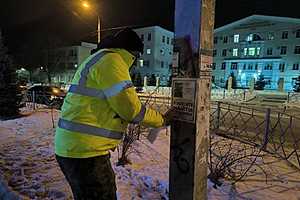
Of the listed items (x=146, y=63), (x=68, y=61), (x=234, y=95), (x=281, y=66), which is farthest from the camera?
(x=68, y=61)

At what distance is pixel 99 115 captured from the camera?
1985 millimetres

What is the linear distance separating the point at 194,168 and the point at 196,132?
29 cm

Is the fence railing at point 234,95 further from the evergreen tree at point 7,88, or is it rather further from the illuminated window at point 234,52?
the illuminated window at point 234,52

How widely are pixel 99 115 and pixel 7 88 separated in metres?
11.6

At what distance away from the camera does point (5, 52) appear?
40.1ft

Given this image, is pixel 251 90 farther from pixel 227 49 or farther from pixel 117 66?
pixel 117 66

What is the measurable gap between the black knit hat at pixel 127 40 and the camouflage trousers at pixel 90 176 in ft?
2.96

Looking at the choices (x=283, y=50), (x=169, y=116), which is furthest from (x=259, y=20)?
(x=169, y=116)

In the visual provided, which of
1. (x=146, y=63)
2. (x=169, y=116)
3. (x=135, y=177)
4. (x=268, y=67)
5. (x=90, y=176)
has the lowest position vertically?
(x=135, y=177)

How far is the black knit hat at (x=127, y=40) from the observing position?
2.08m

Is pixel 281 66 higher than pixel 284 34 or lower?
lower

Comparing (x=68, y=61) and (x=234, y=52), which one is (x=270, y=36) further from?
(x=68, y=61)

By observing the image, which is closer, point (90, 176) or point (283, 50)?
point (90, 176)

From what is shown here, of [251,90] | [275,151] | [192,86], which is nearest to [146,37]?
[251,90]
